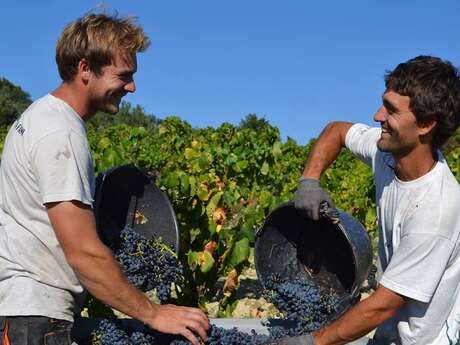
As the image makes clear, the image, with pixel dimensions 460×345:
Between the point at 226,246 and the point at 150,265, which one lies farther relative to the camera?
the point at 226,246

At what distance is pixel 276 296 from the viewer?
113 inches

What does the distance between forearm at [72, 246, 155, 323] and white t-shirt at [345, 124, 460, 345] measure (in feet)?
2.96

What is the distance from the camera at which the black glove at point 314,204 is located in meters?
2.79

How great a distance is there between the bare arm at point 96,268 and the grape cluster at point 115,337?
199 mm

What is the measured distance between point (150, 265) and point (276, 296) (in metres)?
0.58

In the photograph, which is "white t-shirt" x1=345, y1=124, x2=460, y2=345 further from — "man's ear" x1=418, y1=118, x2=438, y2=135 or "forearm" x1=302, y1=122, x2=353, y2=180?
"forearm" x1=302, y1=122, x2=353, y2=180

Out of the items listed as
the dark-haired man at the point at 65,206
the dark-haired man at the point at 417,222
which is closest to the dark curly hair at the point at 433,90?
the dark-haired man at the point at 417,222

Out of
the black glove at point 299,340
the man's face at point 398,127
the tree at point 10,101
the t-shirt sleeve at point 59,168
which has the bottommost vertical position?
the black glove at point 299,340

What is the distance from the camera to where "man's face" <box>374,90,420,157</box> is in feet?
7.98

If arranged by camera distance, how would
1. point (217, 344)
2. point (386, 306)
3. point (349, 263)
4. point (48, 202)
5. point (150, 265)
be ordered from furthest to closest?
point (349, 263) < point (150, 265) < point (217, 344) < point (386, 306) < point (48, 202)

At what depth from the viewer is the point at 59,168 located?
2152 millimetres

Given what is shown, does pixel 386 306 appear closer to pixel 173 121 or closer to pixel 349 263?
pixel 349 263

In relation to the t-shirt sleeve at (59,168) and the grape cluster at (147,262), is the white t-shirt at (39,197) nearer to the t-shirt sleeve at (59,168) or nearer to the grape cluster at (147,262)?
the t-shirt sleeve at (59,168)

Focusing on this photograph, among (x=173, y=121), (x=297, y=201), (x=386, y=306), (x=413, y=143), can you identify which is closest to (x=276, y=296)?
(x=297, y=201)
